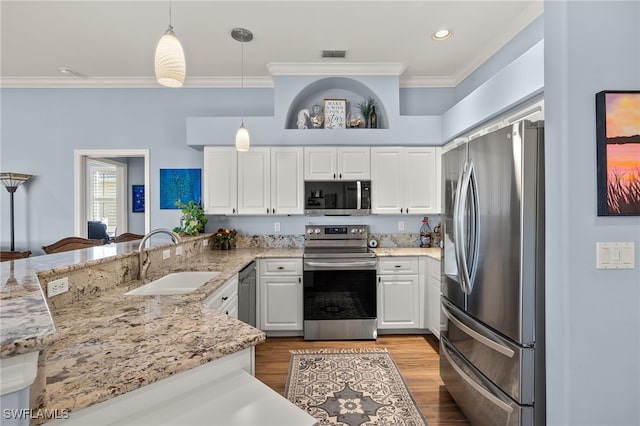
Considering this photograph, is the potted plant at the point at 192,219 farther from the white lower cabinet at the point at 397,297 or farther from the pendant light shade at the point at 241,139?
the white lower cabinet at the point at 397,297

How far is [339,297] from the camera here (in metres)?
3.17

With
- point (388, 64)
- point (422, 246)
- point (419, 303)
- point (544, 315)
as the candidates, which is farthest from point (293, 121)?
point (544, 315)

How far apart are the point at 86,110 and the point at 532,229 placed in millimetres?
4814

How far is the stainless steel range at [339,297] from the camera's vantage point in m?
3.15

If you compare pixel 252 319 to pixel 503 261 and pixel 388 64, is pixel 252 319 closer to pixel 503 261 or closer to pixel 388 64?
pixel 503 261

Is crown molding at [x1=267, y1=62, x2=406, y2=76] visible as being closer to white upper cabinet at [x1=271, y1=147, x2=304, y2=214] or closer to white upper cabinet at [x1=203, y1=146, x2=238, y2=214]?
white upper cabinet at [x1=271, y1=147, x2=304, y2=214]

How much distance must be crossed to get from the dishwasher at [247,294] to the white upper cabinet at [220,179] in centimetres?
85

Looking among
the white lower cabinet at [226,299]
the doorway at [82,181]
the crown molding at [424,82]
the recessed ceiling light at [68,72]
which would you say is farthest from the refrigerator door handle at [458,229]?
the recessed ceiling light at [68,72]

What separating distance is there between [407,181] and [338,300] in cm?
157

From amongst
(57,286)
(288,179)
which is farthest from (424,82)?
(57,286)

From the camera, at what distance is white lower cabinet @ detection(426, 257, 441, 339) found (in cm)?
304

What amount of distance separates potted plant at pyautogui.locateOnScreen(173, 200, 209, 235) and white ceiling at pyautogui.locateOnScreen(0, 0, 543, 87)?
1545mm

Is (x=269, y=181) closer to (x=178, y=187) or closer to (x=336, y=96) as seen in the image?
(x=178, y=187)

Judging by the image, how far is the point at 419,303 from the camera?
3246 millimetres
